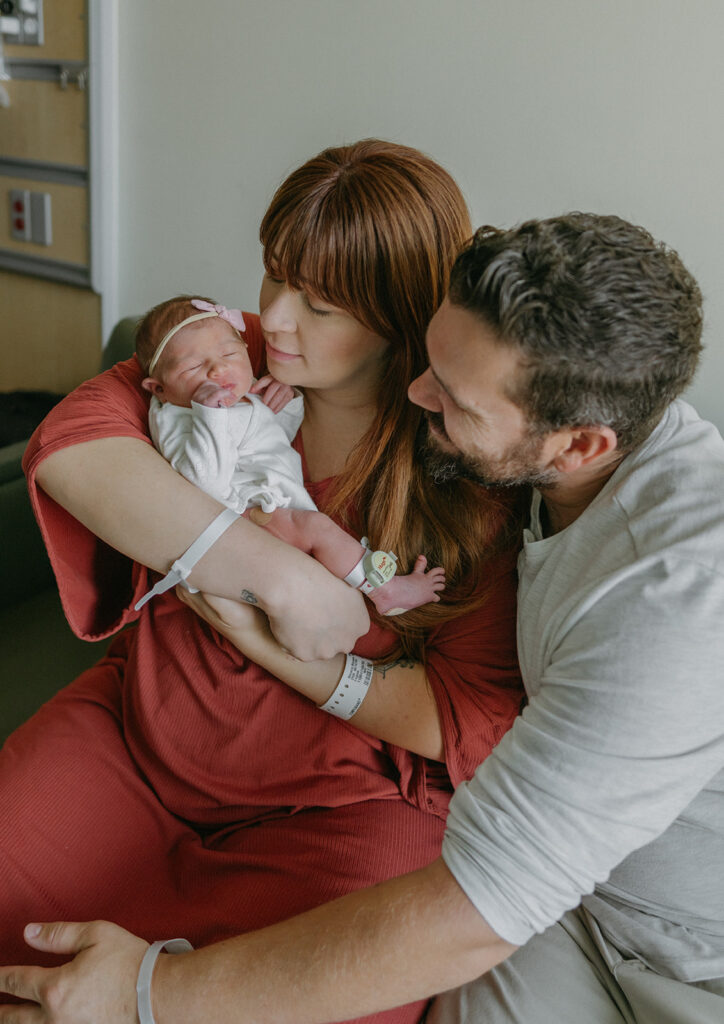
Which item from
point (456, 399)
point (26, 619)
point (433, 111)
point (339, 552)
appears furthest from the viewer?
point (26, 619)

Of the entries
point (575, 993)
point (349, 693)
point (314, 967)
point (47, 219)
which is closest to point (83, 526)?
point (349, 693)

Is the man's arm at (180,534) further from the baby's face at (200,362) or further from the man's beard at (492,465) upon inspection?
the man's beard at (492,465)

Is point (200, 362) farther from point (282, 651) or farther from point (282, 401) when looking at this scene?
point (282, 651)

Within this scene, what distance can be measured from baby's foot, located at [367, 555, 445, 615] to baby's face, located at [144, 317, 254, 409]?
1.30 feet

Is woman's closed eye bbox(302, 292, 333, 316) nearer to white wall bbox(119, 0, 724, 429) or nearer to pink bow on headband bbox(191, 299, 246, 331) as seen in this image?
pink bow on headband bbox(191, 299, 246, 331)

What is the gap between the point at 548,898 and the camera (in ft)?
3.07

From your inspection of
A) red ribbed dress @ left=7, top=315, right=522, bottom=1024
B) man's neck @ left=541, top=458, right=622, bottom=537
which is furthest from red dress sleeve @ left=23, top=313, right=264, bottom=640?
man's neck @ left=541, top=458, right=622, bottom=537

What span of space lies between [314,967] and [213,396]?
2.62 feet

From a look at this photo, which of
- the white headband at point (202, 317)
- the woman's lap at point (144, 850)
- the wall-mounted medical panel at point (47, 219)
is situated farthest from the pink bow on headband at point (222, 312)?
the wall-mounted medical panel at point (47, 219)

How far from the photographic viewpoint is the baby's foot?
4.36 ft

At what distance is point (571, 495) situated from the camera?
1.25 m

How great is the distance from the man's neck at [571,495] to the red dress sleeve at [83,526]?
607mm

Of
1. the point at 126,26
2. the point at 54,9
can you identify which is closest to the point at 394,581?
the point at 126,26

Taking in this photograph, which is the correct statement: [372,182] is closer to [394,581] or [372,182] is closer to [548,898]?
[394,581]
